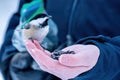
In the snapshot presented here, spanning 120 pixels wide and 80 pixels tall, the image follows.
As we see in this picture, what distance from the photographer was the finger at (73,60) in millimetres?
377

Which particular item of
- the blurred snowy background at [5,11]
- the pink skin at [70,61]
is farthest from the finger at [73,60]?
the blurred snowy background at [5,11]

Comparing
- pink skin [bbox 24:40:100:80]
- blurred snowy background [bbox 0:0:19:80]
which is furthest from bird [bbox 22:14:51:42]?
blurred snowy background [bbox 0:0:19:80]

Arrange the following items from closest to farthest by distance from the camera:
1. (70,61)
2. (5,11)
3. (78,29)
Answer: (70,61) < (78,29) < (5,11)

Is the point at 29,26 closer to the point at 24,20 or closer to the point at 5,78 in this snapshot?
the point at 24,20

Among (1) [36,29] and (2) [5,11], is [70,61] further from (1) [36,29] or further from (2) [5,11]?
(2) [5,11]

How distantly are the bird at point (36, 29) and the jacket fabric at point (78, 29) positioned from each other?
0.06 m

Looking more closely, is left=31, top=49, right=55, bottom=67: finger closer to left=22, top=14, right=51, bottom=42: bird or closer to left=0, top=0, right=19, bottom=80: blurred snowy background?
left=22, top=14, right=51, bottom=42: bird

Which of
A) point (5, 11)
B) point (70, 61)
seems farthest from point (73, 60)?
point (5, 11)

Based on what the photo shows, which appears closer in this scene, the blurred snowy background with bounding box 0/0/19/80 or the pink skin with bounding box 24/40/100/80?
the pink skin with bounding box 24/40/100/80

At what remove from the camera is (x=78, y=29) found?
0.56m

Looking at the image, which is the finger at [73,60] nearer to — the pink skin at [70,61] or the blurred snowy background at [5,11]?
the pink skin at [70,61]

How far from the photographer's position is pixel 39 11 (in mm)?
485

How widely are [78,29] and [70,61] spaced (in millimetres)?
185

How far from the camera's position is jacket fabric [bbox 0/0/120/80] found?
472 mm
